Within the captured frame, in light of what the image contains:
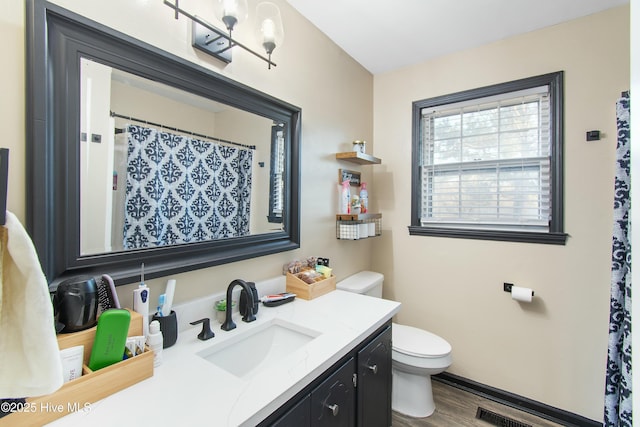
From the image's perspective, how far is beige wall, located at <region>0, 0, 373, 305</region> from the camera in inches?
33.0

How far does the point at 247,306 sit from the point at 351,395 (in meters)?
0.58

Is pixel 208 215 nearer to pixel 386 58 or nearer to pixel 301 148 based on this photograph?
pixel 301 148

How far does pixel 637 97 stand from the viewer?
59 cm

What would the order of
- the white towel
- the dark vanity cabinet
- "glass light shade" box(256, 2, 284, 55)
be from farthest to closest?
"glass light shade" box(256, 2, 284, 55)
the dark vanity cabinet
the white towel

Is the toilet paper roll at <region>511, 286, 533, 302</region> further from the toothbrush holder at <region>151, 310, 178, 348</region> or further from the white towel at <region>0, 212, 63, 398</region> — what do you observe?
the white towel at <region>0, 212, 63, 398</region>

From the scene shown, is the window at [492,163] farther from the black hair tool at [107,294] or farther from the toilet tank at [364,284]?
the black hair tool at [107,294]

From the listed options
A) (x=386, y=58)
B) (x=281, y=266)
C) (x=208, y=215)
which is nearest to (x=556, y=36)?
(x=386, y=58)

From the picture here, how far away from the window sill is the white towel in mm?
2280

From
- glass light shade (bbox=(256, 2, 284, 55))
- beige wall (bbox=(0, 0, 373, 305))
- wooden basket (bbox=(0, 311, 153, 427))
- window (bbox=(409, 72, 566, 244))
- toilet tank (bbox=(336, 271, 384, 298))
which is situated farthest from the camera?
toilet tank (bbox=(336, 271, 384, 298))

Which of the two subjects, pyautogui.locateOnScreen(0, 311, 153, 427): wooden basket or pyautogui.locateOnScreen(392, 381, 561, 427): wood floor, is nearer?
pyautogui.locateOnScreen(0, 311, 153, 427): wooden basket

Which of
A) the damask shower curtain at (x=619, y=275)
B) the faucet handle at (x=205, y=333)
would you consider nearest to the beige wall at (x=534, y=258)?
the damask shower curtain at (x=619, y=275)

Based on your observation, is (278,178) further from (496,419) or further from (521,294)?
(496,419)

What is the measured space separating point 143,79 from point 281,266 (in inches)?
43.5

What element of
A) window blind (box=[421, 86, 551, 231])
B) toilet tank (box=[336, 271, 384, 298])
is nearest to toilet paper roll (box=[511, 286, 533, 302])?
window blind (box=[421, 86, 551, 231])
